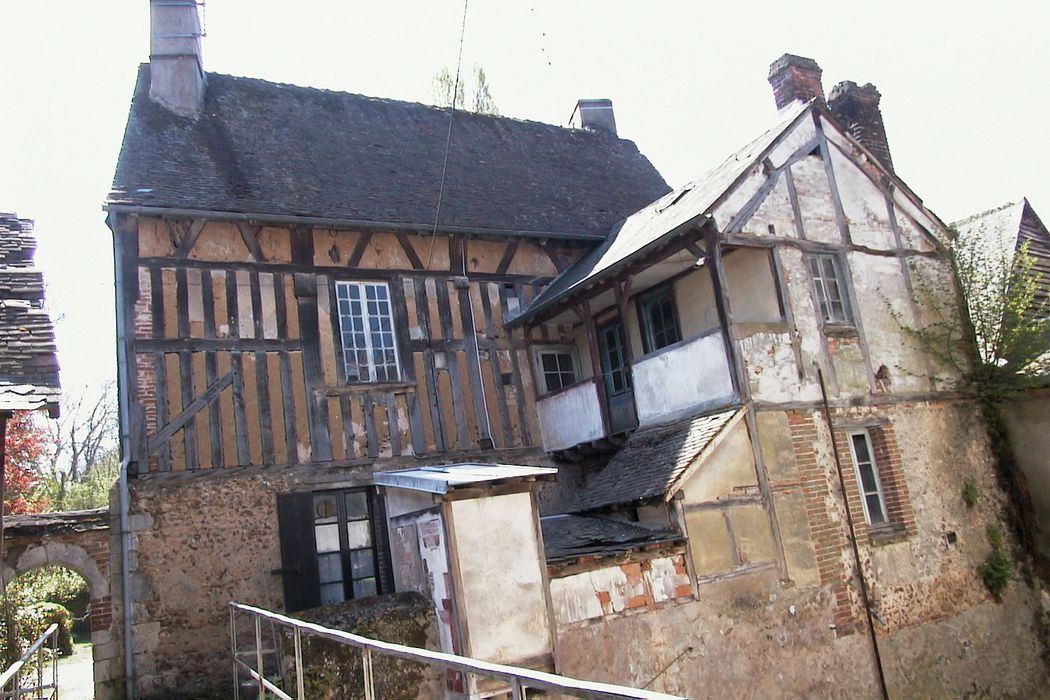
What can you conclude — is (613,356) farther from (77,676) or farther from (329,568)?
(77,676)

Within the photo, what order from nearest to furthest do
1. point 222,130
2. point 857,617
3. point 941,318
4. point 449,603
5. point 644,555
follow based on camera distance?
1. point 449,603
2. point 644,555
3. point 857,617
4. point 941,318
5. point 222,130

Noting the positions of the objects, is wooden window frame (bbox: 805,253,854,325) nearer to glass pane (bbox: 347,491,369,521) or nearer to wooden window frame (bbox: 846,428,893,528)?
wooden window frame (bbox: 846,428,893,528)

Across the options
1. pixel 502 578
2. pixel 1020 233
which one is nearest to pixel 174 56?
pixel 502 578

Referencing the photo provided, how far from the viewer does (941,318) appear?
1216 centimetres

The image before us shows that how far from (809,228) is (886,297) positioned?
1.64 meters

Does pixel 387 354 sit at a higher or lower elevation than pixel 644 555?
higher

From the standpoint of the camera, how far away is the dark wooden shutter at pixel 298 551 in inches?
405

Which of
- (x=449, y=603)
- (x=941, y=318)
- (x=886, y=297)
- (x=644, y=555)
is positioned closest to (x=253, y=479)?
(x=449, y=603)

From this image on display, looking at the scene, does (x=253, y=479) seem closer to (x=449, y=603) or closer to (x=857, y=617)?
(x=449, y=603)

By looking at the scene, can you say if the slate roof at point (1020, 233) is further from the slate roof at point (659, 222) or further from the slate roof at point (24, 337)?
the slate roof at point (24, 337)

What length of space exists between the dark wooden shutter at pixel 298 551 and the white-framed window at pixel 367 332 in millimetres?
1896

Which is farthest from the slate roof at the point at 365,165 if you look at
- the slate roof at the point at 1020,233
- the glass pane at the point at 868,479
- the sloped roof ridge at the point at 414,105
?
the slate roof at the point at 1020,233

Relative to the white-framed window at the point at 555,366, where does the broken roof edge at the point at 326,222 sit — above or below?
above

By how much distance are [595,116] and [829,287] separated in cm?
881
